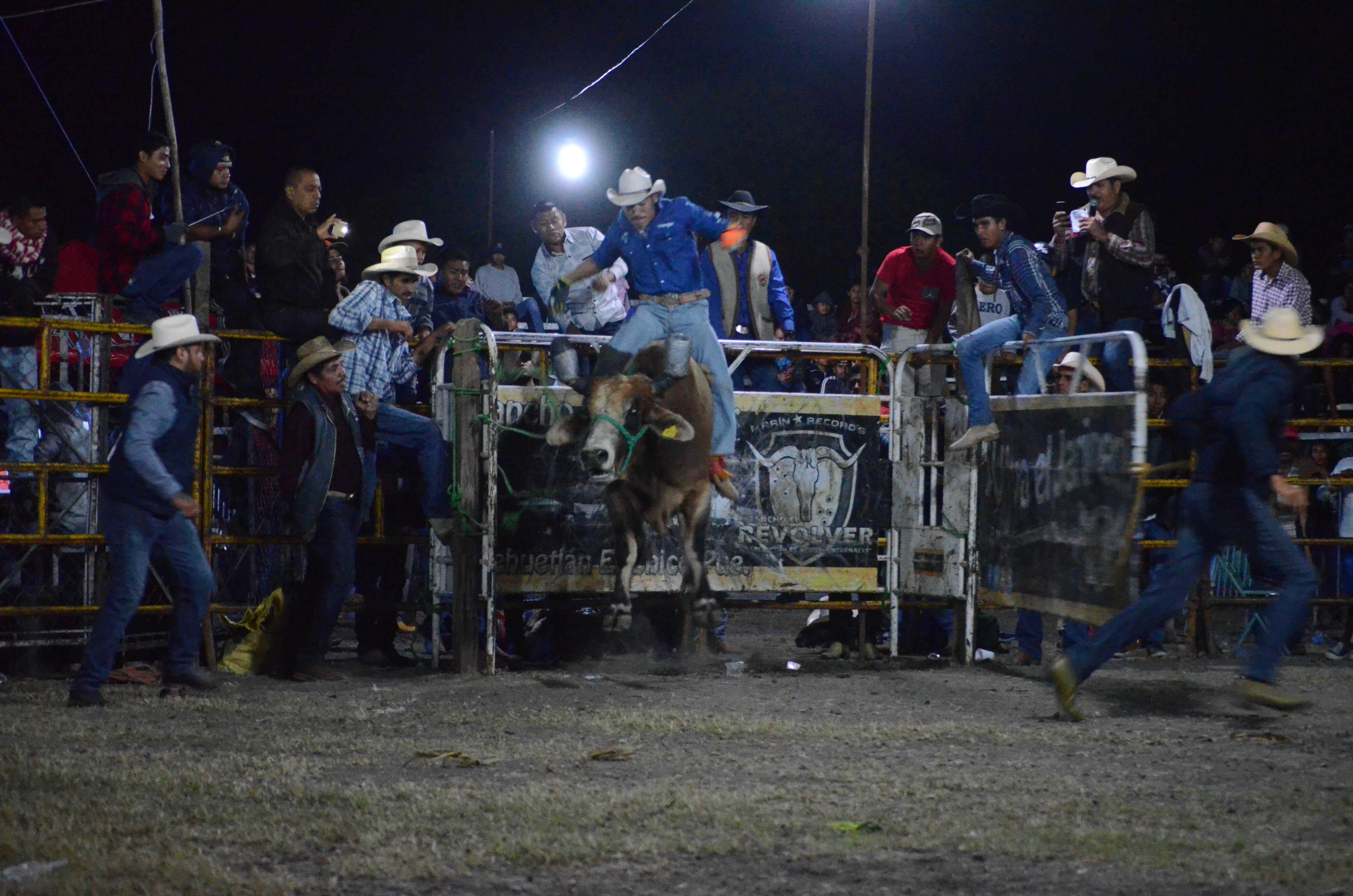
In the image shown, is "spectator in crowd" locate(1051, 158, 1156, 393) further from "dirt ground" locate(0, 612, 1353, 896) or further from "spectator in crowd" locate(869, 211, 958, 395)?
"dirt ground" locate(0, 612, 1353, 896)

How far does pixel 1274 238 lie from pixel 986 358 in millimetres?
2321

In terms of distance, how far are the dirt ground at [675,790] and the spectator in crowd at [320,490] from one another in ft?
1.74

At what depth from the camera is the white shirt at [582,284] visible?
10.3 metres

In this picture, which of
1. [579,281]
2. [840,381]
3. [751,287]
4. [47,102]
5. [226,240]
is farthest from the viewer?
[47,102]

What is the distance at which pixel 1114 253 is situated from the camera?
1020cm

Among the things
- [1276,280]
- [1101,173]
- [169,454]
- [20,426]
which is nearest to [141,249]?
[20,426]

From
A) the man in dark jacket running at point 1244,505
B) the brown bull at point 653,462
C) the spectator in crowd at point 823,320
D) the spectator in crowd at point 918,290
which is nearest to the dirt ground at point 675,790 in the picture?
the man in dark jacket running at point 1244,505

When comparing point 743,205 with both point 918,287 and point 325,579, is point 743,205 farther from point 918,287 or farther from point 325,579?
point 325,579

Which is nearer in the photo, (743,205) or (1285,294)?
(1285,294)

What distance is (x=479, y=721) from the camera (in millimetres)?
7355

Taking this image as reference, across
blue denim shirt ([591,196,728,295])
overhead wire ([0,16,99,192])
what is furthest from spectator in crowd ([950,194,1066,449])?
overhead wire ([0,16,99,192])

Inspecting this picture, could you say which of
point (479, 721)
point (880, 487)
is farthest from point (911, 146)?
point (479, 721)

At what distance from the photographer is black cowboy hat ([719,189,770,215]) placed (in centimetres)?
1086

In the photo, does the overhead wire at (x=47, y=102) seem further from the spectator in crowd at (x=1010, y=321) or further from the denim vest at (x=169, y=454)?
the spectator in crowd at (x=1010, y=321)
